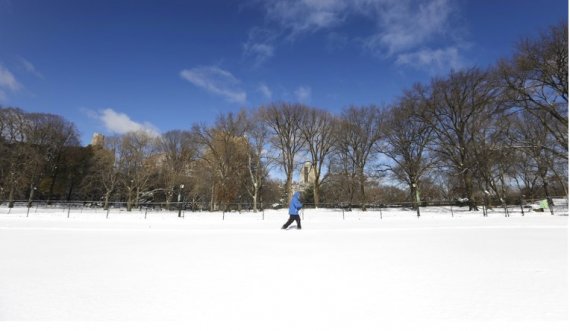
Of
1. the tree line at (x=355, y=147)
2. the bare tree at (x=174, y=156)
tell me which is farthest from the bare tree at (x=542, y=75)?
the bare tree at (x=174, y=156)

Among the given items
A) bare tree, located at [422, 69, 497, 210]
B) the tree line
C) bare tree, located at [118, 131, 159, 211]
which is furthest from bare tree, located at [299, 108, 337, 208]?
bare tree, located at [118, 131, 159, 211]

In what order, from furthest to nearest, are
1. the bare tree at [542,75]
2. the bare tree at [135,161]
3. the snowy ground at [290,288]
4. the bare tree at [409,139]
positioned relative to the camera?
the bare tree at [135,161]
the bare tree at [409,139]
the bare tree at [542,75]
the snowy ground at [290,288]

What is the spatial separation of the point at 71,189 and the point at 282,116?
40.3 m

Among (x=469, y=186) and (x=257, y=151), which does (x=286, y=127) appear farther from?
(x=469, y=186)

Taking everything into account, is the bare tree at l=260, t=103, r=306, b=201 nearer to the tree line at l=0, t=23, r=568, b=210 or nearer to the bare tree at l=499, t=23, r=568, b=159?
the tree line at l=0, t=23, r=568, b=210

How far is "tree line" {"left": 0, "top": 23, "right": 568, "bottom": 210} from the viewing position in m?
23.3

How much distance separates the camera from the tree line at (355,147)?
76.5 feet

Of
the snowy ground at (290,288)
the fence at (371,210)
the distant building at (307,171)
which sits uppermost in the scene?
the distant building at (307,171)

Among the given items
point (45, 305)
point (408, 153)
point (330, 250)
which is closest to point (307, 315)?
point (45, 305)

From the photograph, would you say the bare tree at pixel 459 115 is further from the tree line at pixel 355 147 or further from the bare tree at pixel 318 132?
the bare tree at pixel 318 132

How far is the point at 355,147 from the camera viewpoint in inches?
1441

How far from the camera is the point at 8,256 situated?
21.6ft

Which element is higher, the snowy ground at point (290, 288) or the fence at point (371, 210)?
the fence at point (371, 210)

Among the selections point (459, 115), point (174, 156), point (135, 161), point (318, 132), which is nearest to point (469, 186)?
point (459, 115)
